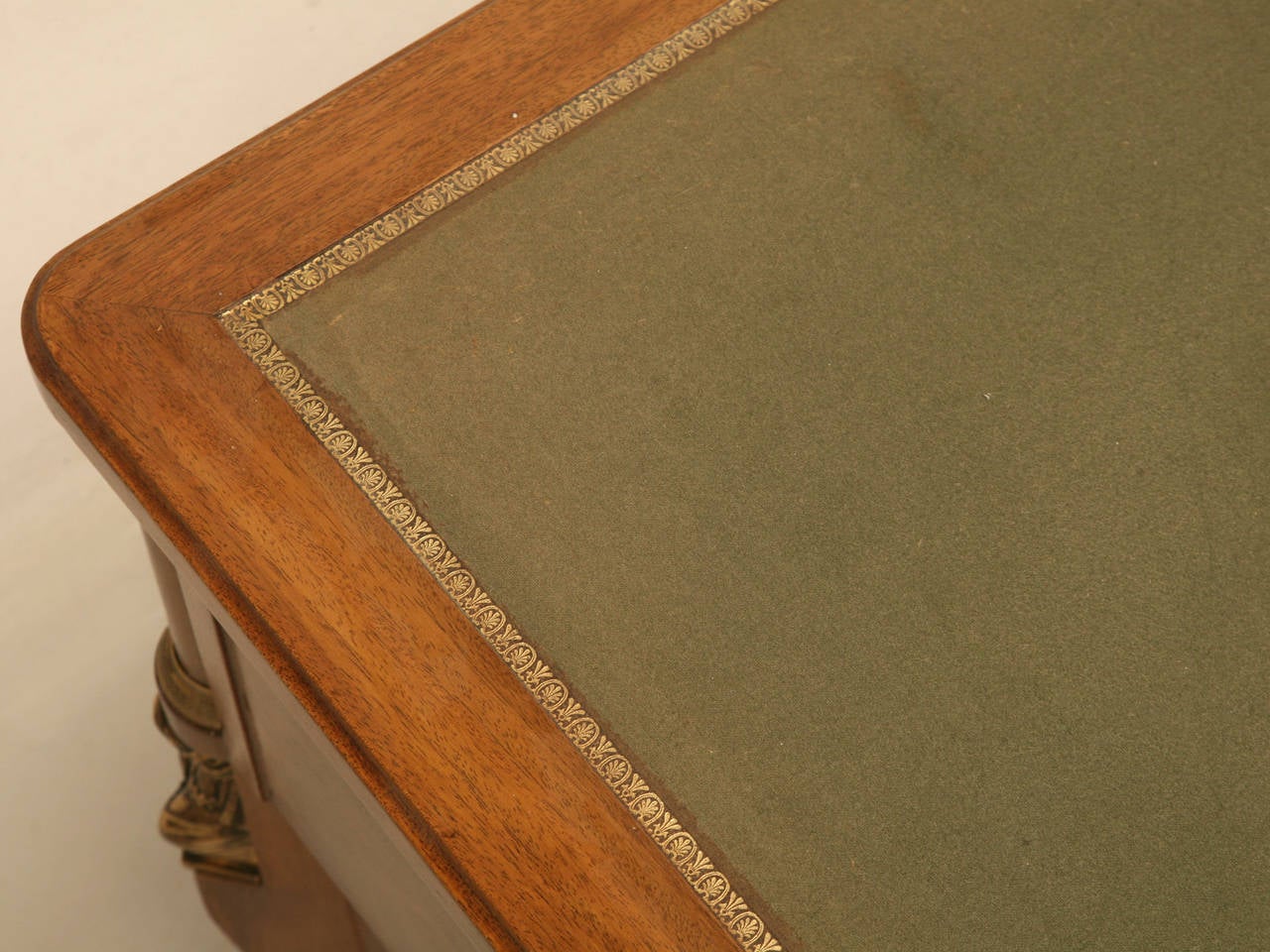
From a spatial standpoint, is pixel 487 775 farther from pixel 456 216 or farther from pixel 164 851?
pixel 164 851

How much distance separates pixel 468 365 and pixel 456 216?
108mm

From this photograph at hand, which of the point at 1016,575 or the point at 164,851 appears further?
the point at 164,851

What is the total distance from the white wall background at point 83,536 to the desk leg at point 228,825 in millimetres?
188

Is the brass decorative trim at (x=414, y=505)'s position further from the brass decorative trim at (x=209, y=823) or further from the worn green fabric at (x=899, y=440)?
the brass decorative trim at (x=209, y=823)

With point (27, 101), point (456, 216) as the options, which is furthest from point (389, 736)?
point (27, 101)

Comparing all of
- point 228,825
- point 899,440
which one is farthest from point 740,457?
point 228,825

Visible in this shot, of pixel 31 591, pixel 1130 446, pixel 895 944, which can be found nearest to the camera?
pixel 895 944

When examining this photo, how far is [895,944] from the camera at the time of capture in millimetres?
724

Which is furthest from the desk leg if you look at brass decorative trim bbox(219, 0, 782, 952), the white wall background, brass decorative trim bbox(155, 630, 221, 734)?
brass decorative trim bbox(219, 0, 782, 952)

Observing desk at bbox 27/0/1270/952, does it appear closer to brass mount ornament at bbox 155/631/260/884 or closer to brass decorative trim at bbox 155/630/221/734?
brass decorative trim at bbox 155/630/221/734

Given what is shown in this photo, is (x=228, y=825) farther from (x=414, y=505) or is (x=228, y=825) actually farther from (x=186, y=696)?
(x=414, y=505)

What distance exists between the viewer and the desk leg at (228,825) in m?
1.15

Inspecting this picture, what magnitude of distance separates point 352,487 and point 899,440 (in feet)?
1.04

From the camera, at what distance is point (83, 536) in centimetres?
165
